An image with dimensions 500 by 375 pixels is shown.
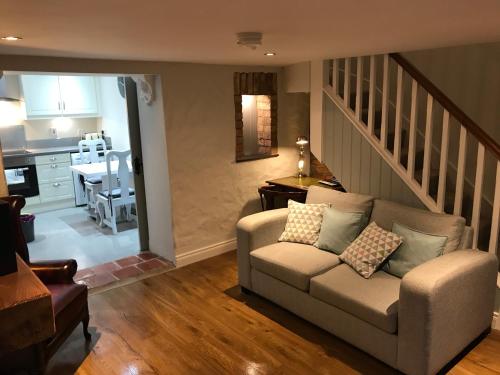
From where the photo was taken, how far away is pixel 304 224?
3.47m

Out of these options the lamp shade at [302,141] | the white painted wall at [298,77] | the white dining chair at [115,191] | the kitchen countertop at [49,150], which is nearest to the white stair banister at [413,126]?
the white painted wall at [298,77]

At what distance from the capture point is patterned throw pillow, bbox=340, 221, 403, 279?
284 cm

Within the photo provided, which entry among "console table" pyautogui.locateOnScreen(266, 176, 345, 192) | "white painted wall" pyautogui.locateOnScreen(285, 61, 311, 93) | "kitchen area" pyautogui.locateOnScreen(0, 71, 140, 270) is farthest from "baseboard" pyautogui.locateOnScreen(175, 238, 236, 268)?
"white painted wall" pyautogui.locateOnScreen(285, 61, 311, 93)

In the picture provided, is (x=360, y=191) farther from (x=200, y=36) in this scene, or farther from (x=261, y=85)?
(x=200, y=36)

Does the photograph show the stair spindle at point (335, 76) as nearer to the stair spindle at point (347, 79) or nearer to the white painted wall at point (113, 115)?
→ the stair spindle at point (347, 79)

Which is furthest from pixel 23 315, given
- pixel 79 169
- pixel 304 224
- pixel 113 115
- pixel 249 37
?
pixel 113 115

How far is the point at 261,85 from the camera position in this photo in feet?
14.5

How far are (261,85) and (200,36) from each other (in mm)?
2105

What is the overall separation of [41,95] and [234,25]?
18.2 feet

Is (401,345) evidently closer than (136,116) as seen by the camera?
Yes

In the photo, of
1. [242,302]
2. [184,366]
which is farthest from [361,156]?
[184,366]

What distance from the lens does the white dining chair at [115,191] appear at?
5.14 metres

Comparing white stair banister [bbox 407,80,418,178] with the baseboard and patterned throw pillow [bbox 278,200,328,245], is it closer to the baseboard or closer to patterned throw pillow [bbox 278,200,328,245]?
patterned throw pillow [bbox 278,200,328,245]

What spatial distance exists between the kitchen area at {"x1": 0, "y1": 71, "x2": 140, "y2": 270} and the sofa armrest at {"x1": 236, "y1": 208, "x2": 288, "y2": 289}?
1.84 meters
